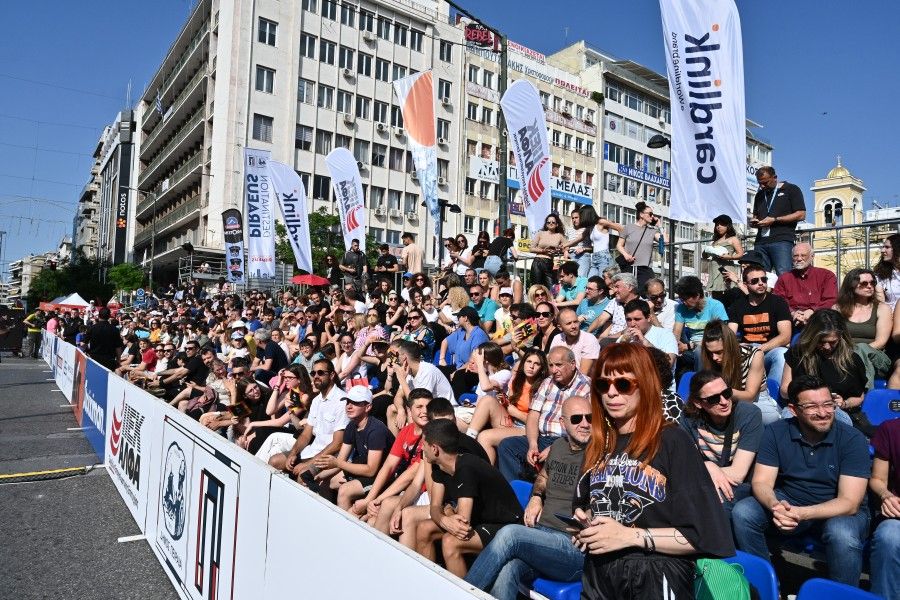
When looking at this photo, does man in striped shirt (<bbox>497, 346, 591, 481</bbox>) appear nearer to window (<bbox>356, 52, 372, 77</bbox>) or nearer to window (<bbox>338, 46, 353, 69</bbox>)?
window (<bbox>338, 46, 353, 69</bbox>)

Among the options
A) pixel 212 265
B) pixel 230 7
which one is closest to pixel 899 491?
pixel 212 265

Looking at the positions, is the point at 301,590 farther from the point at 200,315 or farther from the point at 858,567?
the point at 200,315

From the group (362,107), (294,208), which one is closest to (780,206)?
(294,208)

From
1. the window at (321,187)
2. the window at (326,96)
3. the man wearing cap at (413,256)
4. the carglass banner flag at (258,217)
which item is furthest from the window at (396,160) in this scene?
the man wearing cap at (413,256)

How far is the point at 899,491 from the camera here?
3.68m

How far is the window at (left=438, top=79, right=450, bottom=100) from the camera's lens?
52281 millimetres

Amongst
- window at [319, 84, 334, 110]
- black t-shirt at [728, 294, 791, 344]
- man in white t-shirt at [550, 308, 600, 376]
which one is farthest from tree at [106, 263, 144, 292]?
black t-shirt at [728, 294, 791, 344]

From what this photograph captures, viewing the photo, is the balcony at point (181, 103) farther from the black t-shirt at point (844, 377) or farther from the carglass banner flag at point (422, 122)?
the black t-shirt at point (844, 377)

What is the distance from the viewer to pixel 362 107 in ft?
165

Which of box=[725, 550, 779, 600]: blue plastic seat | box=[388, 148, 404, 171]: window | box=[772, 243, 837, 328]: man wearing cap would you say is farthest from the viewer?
box=[388, 148, 404, 171]: window

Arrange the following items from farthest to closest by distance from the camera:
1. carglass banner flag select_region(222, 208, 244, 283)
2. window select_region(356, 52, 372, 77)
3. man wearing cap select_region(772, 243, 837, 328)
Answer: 1. window select_region(356, 52, 372, 77)
2. carglass banner flag select_region(222, 208, 244, 283)
3. man wearing cap select_region(772, 243, 837, 328)

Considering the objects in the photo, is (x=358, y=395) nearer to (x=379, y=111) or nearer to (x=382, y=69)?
(x=379, y=111)

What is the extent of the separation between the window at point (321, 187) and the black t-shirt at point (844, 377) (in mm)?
44383

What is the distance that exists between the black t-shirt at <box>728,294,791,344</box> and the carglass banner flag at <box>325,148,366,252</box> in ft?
41.2
